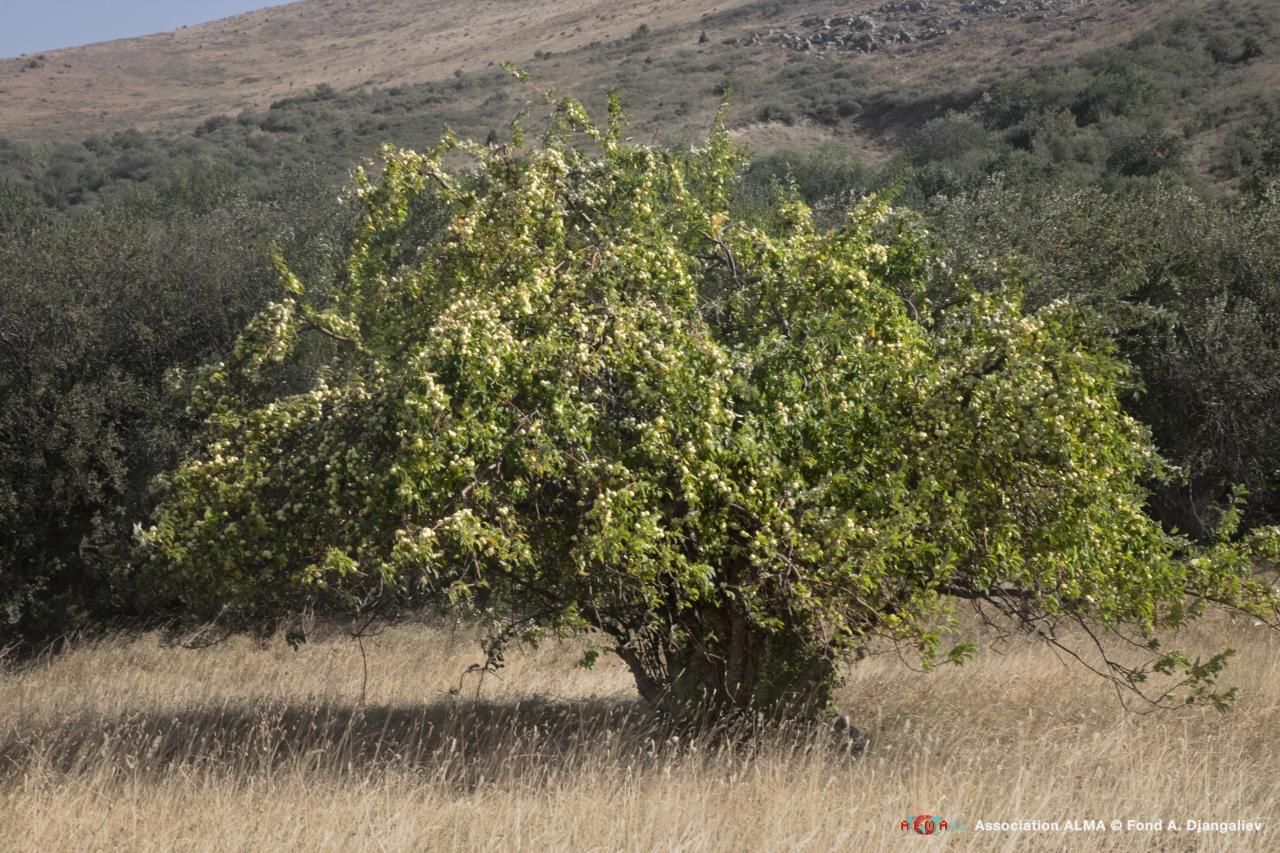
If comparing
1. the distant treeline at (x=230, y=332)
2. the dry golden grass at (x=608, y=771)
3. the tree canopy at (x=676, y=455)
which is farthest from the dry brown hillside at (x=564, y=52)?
the tree canopy at (x=676, y=455)

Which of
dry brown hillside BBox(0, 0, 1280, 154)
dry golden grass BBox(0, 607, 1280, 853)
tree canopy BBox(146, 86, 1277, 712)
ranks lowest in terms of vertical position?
dry golden grass BBox(0, 607, 1280, 853)

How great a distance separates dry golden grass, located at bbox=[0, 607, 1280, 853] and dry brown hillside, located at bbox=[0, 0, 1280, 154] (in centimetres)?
4435

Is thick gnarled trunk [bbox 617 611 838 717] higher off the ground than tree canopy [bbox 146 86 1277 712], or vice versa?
tree canopy [bbox 146 86 1277 712]

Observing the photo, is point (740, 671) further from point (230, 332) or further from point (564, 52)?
point (564, 52)

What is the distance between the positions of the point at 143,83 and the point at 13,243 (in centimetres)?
8859

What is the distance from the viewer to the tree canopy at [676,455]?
5000 millimetres

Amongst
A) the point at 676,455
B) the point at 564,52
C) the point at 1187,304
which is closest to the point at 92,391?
the point at 676,455

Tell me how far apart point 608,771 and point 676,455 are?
2.45m

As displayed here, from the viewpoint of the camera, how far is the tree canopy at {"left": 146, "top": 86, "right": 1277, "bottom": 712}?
5000 millimetres

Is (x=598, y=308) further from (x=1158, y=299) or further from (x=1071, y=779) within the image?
(x=1158, y=299)

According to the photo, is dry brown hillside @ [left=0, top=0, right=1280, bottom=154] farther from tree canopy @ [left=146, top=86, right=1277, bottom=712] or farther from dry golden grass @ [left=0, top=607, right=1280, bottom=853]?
tree canopy @ [left=146, top=86, right=1277, bottom=712]

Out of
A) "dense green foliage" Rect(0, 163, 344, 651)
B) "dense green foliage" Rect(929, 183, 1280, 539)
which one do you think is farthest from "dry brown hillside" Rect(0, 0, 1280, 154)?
"dense green foliage" Rect(0, 163, 344, 651)

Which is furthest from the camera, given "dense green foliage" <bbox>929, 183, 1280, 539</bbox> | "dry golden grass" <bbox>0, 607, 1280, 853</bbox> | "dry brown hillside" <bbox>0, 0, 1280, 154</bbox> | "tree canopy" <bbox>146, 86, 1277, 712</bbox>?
"dry brown hillside" <bbox>0, 0, 1280, 154</bbox>

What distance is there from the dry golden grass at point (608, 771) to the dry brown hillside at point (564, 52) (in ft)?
146
